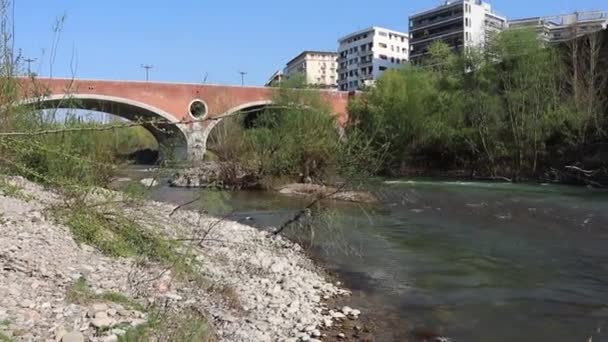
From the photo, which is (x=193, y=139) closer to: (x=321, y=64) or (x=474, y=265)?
(x=474, y=265)

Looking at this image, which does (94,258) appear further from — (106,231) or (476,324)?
(476,324)

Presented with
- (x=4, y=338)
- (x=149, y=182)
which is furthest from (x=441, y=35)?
(x=4, y=338)

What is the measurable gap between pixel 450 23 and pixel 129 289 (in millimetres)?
110973

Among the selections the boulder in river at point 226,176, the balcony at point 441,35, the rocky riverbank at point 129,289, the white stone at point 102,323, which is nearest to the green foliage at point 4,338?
the rocky riverbank at point 129,289

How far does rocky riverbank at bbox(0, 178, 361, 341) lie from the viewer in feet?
16.8

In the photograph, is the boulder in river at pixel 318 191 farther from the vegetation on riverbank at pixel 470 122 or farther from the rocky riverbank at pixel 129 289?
the rocky riverbank at pixel 129 289

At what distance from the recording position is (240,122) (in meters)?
29.2

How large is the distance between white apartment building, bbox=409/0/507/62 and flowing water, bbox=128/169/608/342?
87940 millimetres

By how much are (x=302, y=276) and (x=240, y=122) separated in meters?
20.0

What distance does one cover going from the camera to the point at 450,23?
109875 millimetres

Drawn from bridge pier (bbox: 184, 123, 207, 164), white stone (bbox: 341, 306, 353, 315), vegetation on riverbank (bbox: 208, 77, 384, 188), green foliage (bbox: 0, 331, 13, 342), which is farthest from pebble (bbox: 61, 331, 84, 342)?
vegetation on riverbank (bbox: 208, 77, 384, 188)

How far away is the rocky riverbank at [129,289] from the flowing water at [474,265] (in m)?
0.93

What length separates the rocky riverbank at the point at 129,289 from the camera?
201 inches

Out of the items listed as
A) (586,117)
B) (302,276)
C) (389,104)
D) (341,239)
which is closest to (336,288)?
(302,276)
